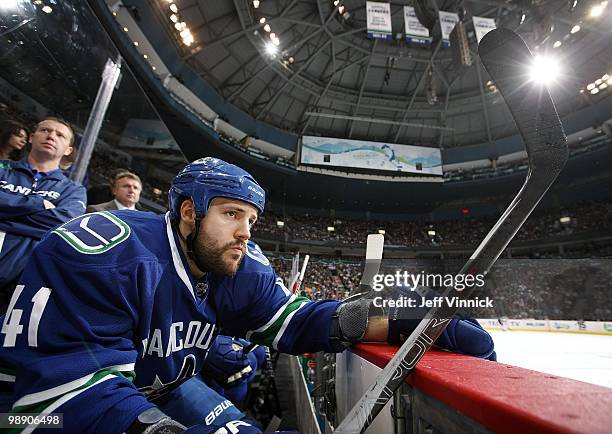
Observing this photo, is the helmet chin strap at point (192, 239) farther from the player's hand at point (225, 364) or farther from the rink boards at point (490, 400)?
the player's hand at point (225, 364)

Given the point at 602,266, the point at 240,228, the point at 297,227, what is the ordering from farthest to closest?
the point at 297,227, the point at 602,266, the point at 240,228

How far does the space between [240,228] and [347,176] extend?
57.4 ft

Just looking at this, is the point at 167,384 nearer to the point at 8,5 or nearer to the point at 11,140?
the point at 11,140

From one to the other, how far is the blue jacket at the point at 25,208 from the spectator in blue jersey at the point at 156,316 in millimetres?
1028

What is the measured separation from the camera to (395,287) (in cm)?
125

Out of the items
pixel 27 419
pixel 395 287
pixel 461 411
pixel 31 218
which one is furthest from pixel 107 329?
pixel 31 218

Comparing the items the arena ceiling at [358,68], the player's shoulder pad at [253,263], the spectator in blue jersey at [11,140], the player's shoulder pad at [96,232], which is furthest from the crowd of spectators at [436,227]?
the player's shoulder pad at [96,232]

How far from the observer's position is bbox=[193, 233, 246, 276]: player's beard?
1102 mm

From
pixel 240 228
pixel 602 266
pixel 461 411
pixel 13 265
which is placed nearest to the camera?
pixel 461 411

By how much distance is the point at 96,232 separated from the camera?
898 mm

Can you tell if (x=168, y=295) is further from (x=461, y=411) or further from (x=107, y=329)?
(x=461, y=411)

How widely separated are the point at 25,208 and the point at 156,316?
4.24ft

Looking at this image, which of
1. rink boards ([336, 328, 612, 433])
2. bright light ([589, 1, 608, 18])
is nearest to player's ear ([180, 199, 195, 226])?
rink boards ([336, 328, 612, 433])

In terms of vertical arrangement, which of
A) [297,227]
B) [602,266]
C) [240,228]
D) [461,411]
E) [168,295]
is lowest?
[461,411]
